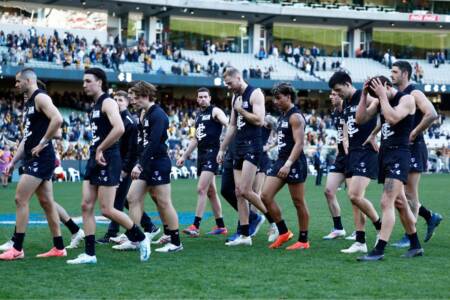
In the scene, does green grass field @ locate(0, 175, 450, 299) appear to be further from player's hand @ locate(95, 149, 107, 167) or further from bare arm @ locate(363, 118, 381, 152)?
bare arm @ locate(363, 118, 381, 152)

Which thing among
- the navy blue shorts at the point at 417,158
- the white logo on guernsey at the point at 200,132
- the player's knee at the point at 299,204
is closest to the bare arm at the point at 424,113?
the navy blue shorts at the point at 417,158

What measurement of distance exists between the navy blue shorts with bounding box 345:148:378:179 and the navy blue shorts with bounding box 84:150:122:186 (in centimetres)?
288

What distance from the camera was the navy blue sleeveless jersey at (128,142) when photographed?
11273mm

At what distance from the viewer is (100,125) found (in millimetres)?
9102

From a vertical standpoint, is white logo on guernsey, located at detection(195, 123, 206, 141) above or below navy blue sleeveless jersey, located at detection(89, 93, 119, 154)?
below

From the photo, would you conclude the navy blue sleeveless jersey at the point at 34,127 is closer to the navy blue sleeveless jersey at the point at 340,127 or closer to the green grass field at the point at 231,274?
the green grass field at the point at 231,274

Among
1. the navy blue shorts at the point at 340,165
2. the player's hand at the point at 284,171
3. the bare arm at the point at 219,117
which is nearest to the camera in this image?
the player's hand at the point at 284,171

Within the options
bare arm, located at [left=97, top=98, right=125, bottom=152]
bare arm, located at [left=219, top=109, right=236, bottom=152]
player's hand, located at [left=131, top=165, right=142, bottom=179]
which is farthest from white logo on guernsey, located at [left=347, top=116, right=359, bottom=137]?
bare arm, located at [left=97, top=98, right=125, bottom=152]

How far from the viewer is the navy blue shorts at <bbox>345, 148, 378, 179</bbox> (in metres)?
9.80

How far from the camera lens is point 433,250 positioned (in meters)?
10.2

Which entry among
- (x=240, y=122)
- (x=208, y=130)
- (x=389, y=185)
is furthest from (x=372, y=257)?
(x=208, y=130)

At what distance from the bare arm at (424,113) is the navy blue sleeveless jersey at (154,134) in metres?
3.07

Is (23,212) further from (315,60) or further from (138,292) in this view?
(315,60)

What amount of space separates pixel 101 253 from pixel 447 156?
130ft
